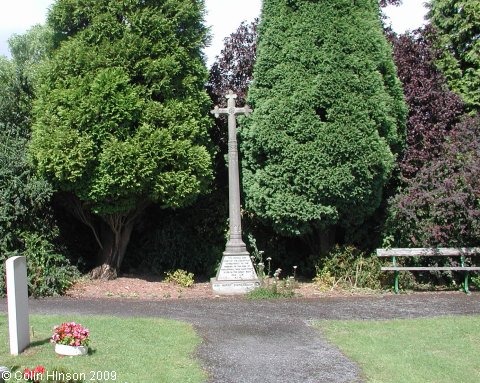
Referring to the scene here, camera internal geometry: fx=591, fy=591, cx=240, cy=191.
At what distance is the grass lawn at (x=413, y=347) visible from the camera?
5871 millimetres

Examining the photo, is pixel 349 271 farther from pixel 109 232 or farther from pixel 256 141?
pixel 109 232

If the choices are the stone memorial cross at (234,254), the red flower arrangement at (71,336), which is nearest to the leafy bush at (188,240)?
the stone memorial cross at (234,254)

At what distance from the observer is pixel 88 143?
10.7 meters

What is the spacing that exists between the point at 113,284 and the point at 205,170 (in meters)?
2.94

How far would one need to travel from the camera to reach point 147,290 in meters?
11.5

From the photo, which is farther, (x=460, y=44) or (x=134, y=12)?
(x=460, y=44)

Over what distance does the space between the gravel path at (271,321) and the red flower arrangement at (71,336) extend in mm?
1268

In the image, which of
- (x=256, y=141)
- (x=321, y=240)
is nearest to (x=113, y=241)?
(x=256, y=141)

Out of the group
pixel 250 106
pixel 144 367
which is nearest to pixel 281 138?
pixel 250 106

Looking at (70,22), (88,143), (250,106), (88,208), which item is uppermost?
(70,22)

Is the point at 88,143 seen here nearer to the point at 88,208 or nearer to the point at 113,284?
the point at 88,208

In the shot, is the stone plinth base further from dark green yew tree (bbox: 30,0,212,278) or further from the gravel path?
dark green yew tree (bbox: 30,0,212,278)

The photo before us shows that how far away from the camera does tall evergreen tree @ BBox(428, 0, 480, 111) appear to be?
1441cm

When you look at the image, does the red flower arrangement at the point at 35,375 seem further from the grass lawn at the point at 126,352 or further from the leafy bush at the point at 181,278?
the leafy bush at the point at 181,278
